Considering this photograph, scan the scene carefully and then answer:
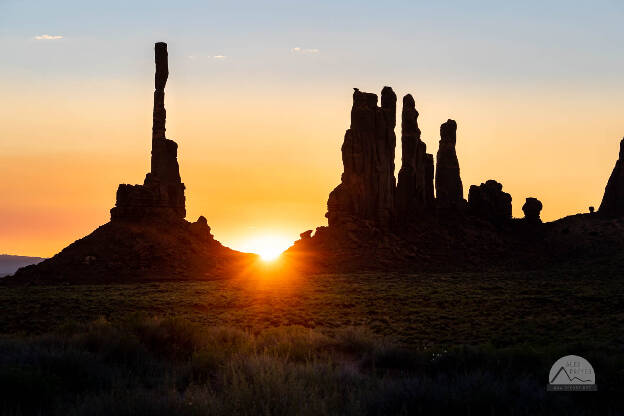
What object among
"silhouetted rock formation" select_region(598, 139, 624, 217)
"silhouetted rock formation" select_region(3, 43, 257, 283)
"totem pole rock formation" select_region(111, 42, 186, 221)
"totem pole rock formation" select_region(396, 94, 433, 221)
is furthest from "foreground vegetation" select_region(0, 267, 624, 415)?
"silhouetted rock formation" select_region(598, 139, 624, 217)

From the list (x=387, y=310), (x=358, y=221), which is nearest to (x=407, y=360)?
(x=387, y=310)

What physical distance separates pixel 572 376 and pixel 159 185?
6376 centimetres

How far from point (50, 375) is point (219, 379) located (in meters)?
3.20

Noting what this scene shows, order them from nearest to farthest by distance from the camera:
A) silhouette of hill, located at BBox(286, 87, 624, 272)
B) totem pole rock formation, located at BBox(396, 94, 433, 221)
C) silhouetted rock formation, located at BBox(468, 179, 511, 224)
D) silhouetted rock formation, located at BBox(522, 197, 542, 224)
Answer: silhouette of hill, located at BBox(286, 87, 624, 272)
totem pole rock formation, located at BBox(396, 94, 433, 221)
silhouetted rock formation, located at BBox(468, 179, 511, 224)
silhouetted rock formation, located at BBox(522, 197, 542, 224)

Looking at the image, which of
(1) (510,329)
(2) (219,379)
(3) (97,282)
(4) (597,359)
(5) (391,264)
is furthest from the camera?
(5) (391,264)

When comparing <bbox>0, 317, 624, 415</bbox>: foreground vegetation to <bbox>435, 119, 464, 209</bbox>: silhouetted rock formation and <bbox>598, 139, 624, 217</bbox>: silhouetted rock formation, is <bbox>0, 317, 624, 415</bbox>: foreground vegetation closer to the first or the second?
<bbox>435, 119, 464, 209</bbox>: silhouetted rock formation

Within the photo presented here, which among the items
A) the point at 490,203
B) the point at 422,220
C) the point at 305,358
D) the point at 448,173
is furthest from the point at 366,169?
the point at 305,358

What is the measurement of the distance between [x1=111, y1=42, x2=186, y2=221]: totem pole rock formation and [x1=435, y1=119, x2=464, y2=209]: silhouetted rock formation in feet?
113

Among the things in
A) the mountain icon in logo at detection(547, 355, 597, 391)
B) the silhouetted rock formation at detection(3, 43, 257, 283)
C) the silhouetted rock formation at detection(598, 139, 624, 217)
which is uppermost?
the silhouetted rock formation at detection(598, 139, 624, 217)

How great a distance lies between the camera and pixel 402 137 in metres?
87.9

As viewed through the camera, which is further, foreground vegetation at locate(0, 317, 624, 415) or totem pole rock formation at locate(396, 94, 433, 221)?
totem pole rock formation at locate(396, 94, 433, 221)

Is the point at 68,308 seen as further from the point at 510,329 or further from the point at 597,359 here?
the point at 597,359

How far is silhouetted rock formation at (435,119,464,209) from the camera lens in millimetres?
87562

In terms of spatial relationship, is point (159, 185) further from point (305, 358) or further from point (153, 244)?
point (305, 358)
